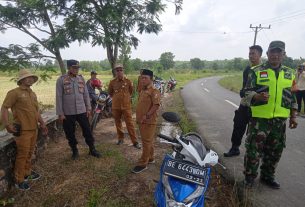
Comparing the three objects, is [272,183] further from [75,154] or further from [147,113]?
[75,154]

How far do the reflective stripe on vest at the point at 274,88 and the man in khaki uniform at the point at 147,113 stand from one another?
1670 millimetres

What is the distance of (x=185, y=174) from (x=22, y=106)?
2722 millimetres

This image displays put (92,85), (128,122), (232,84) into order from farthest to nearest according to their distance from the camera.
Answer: (232,84)
(92,85)
(128,122)

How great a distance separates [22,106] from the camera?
4.09 metres

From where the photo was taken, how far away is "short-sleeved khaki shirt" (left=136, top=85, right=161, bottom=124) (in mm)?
4664

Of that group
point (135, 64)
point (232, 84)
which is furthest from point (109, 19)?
point (232, 84)

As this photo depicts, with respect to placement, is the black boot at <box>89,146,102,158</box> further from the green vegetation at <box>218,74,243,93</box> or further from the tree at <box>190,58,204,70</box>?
the tree at <box>190,58,204,70</box>

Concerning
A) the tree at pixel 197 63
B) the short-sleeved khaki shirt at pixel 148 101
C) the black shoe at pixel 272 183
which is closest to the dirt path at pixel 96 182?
the black shoe at pixel 272 183

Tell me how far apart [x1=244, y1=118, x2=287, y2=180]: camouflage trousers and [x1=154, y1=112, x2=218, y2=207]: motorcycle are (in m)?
1.25

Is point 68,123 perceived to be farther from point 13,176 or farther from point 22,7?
point 22,7

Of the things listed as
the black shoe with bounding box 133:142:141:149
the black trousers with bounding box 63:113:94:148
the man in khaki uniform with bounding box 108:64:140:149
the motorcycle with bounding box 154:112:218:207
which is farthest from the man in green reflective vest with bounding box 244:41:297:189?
the black trousers with bounding box 63:113:94:148

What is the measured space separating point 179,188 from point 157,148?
3253 mm

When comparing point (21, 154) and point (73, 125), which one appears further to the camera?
point (73, 125)

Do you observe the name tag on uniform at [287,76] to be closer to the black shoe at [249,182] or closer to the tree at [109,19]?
the black shoe at [249,182]
